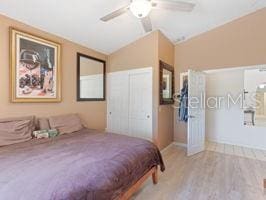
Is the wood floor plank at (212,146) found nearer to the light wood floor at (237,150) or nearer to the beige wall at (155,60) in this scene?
the light wood floor at (237,150)

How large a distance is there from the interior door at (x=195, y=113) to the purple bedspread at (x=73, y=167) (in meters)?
1.68

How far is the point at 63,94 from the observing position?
3.44 meters

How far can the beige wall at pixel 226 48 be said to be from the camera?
12.4 feet

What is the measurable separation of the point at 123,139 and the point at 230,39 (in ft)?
11.4

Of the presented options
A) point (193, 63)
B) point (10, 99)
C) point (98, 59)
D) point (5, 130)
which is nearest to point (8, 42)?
point (10, 99)

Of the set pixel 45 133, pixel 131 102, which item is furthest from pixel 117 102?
pixel 45 133

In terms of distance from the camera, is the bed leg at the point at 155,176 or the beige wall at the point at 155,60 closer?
the bed leg at the point at 155,176

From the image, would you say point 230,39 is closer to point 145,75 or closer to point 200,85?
point 200,85

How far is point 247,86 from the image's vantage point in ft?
15.4

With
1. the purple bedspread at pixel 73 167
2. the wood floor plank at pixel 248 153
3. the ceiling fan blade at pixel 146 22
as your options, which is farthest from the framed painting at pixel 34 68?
the wood floor plank at pixel 248 153

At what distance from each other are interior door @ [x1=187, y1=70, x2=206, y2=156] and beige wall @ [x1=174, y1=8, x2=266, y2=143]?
0.48 metres

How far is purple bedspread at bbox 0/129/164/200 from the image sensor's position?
1.24 m

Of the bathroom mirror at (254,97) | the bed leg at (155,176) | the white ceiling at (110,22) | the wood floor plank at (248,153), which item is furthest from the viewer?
the bathroom mirror at (254,97)

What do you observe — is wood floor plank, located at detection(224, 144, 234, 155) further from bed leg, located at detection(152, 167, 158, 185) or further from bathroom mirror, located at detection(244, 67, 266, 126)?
bed leg, located at detection(152, 167, 158, 185)
